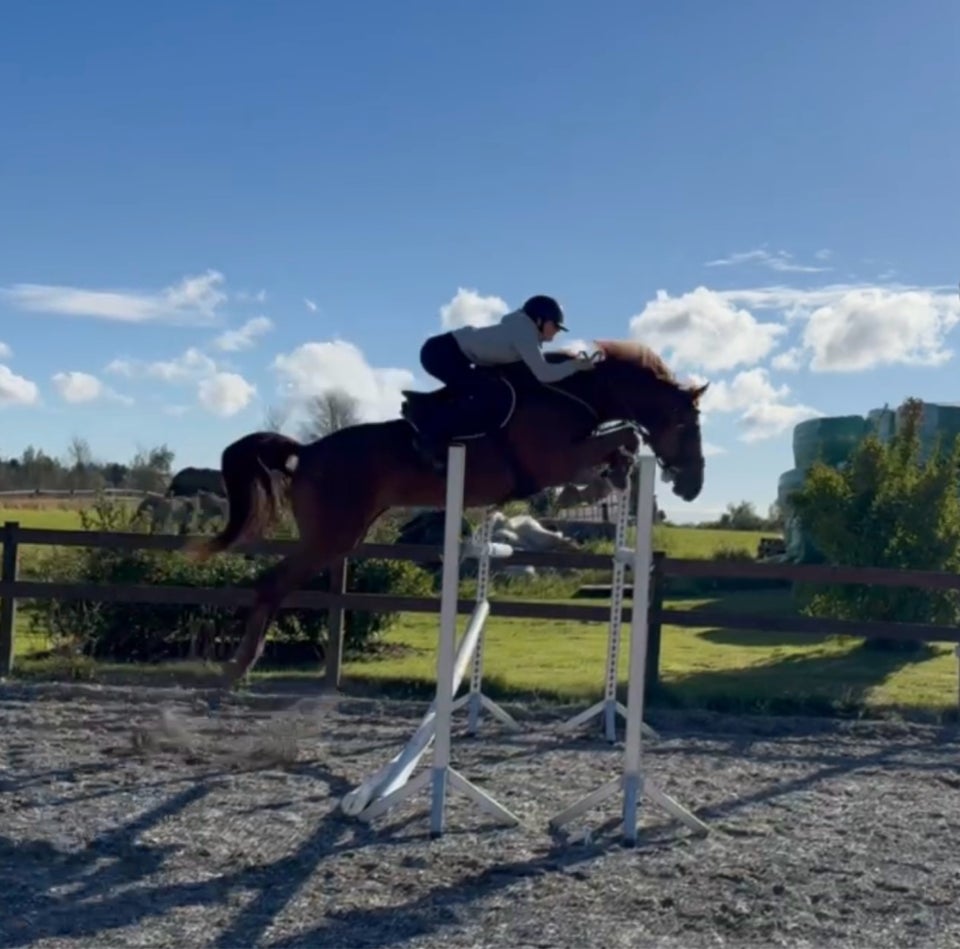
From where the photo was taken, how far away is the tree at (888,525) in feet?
40.9

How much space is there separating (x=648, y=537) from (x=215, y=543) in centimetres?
238

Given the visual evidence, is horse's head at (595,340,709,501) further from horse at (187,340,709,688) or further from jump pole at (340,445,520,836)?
jump pole at (340,445,520,836)

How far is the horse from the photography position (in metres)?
5.98

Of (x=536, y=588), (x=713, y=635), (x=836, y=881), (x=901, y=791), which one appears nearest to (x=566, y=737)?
(x=901, y=791)

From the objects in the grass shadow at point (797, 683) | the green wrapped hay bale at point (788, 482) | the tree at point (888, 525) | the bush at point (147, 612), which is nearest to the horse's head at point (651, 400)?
the grass shadow at point (797, 683)

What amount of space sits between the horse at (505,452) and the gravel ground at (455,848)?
95cm

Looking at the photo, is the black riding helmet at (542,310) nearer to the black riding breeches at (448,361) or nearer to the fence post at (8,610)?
the black riding breeches at (448,361)

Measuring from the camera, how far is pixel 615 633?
24.2ft

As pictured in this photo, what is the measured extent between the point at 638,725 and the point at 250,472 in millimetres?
2440

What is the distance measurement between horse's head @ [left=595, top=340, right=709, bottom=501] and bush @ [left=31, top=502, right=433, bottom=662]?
5.21 metres

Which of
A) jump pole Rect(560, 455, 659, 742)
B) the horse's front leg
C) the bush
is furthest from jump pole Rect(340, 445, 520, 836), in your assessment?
the bush

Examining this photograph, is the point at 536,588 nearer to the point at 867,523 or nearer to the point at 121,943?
the point at 867,523

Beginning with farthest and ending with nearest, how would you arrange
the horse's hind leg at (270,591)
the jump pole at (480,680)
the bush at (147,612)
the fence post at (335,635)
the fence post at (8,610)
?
the bush at (147,612), the fence post at (8,610), the fence post at (335,635), the jump pole at (480,680), the horse's hind leg at (270,591)

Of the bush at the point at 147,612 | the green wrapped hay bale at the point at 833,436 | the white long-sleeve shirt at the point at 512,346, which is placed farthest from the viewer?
the green wrapped hay bale at the point at 833,436
